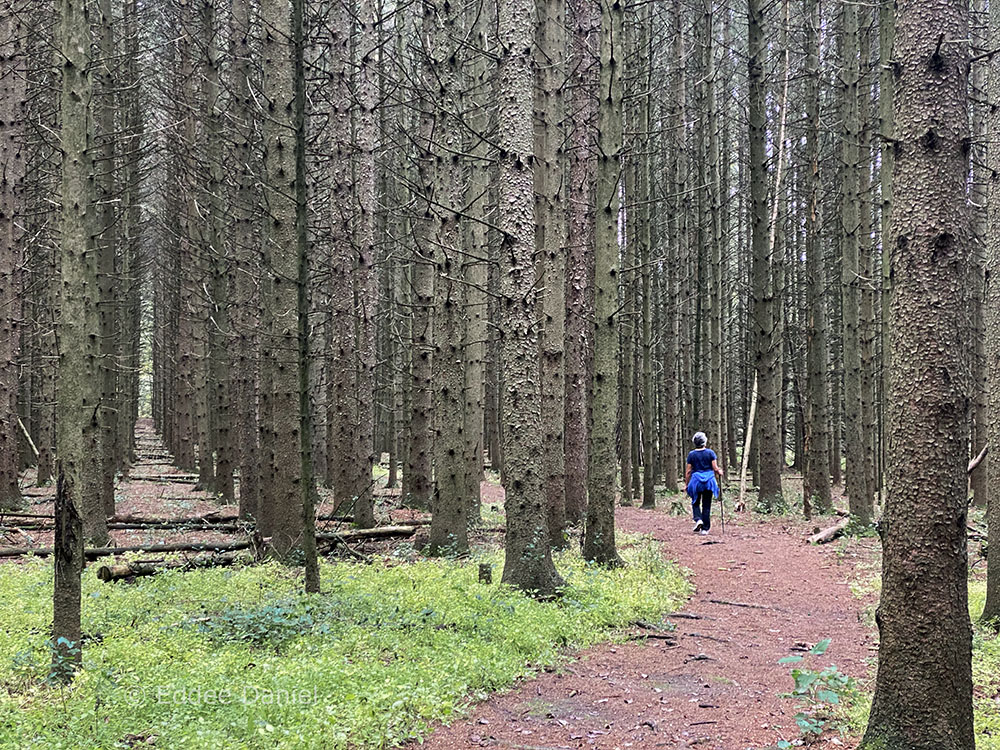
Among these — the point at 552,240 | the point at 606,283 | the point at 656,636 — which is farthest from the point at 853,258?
the point at 656,636

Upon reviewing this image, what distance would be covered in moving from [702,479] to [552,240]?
6.34 metres

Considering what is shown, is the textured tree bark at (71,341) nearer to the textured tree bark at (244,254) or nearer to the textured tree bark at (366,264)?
the textured tree bark at (244,254)

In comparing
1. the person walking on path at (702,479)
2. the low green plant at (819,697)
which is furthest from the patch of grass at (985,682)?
the person walking on path at (702,479)

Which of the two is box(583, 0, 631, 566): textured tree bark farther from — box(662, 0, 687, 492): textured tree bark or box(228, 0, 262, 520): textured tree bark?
box(662, 0, 687, 492): textured tree bark

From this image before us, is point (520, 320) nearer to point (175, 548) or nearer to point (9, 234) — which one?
point (175, 548)

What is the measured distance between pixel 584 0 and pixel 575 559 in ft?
31.6

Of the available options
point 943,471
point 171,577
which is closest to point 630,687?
point 943,471

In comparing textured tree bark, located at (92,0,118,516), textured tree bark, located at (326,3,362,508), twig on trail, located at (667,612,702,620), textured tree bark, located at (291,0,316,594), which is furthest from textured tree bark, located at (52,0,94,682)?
textured tree bark, located at (326,3,362,508)

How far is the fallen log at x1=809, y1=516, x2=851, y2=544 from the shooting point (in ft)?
43.3

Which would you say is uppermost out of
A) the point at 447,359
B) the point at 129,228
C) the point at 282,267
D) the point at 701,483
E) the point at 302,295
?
the point at 129,228

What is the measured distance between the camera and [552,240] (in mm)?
10094

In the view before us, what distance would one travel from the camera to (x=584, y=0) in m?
13.1

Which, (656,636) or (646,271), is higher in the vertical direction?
(646,271)

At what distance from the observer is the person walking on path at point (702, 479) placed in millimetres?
13930
